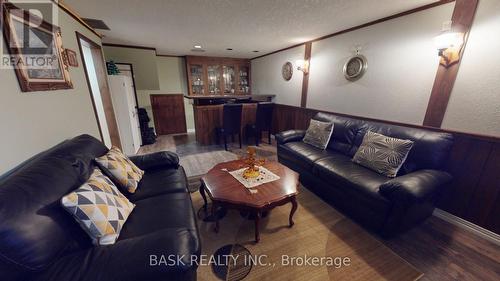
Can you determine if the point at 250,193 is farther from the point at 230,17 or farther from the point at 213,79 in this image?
the point at 213,79

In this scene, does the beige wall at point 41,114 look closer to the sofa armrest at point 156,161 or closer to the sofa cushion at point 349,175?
the sofa armrest at point 156,161

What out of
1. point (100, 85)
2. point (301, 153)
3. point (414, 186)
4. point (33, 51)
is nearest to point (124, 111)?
point (100, 85)

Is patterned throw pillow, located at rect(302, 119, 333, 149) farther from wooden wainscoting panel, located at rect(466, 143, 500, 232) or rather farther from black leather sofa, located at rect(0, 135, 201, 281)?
A: black leather sofa, located at rect(0, 135, 201, 281)

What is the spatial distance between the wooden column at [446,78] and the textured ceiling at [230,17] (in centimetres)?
33

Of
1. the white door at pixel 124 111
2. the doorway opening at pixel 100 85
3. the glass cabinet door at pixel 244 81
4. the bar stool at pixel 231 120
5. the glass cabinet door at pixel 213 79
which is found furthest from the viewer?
the glass cabinet door at pixel 244 81

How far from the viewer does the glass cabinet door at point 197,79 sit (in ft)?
18.0

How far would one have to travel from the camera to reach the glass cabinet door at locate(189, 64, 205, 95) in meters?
5.50

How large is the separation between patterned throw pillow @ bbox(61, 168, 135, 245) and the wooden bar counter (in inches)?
120

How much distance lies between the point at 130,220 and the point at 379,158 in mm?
2392

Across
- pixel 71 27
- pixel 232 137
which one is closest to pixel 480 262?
pixel 232 137

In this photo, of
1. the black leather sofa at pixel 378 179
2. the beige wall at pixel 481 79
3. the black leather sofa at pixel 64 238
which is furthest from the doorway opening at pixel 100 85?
the beige wall at pixel 481 79

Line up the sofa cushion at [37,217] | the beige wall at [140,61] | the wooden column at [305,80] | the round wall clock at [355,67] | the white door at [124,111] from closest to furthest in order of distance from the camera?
the sofa cushion at [37,217], the round wall clock at [355,67], the white door at [124,111], the wooden column at [305,80], the beige wall at [140,61]

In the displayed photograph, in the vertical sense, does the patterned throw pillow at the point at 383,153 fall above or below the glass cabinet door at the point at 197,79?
below

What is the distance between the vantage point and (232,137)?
15.3ft
